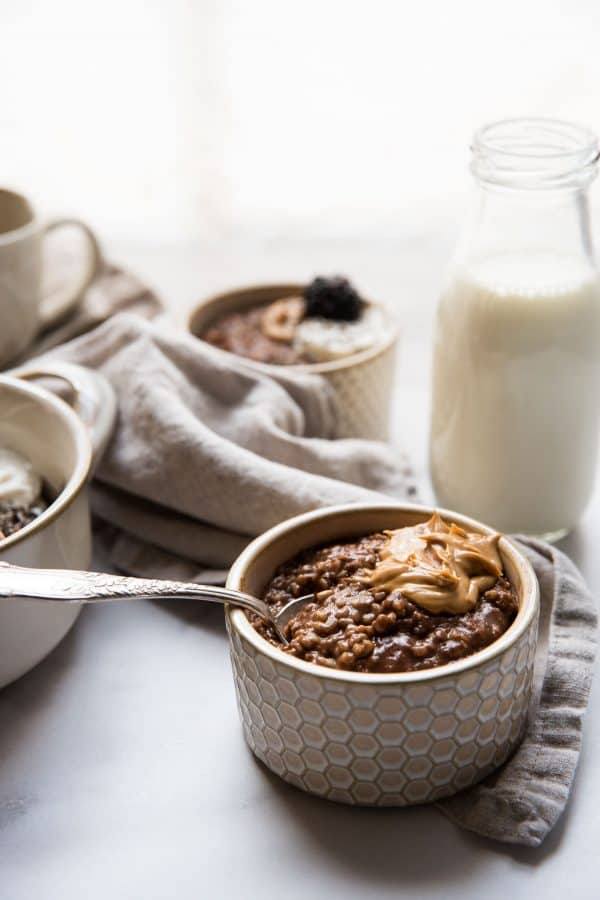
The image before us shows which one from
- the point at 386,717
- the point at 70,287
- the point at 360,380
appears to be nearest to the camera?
the point at 386,717

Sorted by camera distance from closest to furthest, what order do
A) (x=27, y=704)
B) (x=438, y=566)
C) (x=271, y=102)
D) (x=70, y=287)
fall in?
(x=438, y=566) < (x=27, y=704) < (x=70, y=287) < (x=271, y=102)

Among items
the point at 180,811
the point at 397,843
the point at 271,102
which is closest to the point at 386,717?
the point at 397,843

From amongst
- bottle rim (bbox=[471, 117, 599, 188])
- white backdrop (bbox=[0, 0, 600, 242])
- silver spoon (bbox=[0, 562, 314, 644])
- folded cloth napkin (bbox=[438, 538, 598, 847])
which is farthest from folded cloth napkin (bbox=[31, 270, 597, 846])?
white backdrop (bbox=[0, 0, 600, 242])

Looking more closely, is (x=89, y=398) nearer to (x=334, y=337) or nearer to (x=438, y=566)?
(x=334, y=337)

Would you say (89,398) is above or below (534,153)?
below

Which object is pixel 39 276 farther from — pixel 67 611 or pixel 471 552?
pixel 471 552

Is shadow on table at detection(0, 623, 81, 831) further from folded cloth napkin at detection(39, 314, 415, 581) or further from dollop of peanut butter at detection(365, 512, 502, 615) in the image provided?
dollop of peanut butter at detection(365, 512, 502, 615)
